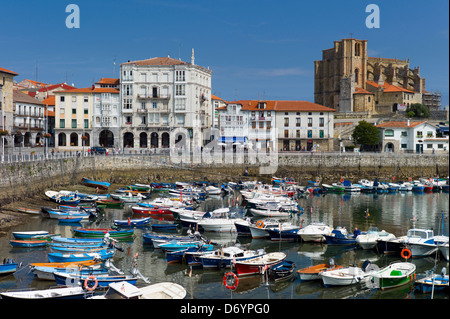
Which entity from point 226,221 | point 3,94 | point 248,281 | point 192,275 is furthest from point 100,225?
point 3,94

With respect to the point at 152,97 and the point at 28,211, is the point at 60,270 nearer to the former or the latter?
the point at 28,211

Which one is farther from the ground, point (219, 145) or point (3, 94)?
point (3, 94)

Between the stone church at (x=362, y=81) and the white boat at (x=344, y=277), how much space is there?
90.1 m

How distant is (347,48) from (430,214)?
3431 inches

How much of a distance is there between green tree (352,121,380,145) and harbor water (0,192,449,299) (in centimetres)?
Result: 3325

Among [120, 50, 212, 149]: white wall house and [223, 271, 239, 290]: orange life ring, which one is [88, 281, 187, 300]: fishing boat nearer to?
[223, 271, 239, 290]: orange life ring

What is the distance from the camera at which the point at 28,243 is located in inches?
1152

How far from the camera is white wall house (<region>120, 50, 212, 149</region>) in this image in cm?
8019

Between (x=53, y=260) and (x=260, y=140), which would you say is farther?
(x=260, y=140)

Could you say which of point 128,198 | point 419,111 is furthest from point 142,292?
point 419,111

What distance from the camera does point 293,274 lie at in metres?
24.9

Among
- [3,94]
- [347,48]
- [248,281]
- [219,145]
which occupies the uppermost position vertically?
[347,48]

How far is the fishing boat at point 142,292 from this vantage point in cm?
1677

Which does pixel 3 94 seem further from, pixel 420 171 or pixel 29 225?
pixel 420 171
